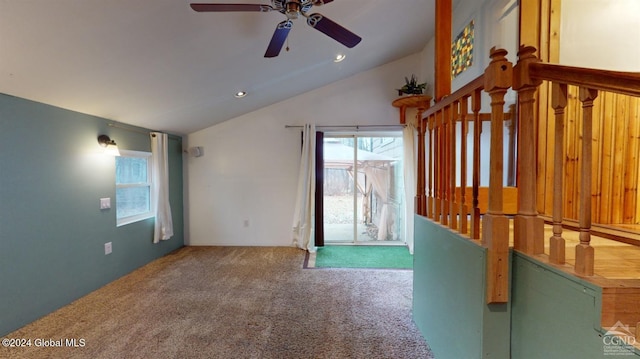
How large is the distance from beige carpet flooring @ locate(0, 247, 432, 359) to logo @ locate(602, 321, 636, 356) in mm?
1346

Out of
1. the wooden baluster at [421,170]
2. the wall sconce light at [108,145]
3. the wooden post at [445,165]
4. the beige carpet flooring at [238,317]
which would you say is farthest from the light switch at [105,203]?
the wooden post at [445,165]

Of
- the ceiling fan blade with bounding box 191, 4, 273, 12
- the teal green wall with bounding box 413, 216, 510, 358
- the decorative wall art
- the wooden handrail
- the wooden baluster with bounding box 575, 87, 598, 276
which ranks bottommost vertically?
the teal green wall with bounding box 413, 216, 510, 358

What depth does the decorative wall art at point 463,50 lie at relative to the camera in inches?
117

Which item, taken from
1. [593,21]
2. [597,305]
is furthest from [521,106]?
[593,21]

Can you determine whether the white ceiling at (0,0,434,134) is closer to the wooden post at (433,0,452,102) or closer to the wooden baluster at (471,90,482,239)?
the wooden post at (433,0,452,102)

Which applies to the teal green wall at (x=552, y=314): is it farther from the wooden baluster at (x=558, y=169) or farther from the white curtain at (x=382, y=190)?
the white curtain at (x=382, y=190)

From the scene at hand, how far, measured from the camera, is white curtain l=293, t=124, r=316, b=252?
14.3 feet

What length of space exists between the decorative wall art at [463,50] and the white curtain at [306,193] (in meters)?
2.18

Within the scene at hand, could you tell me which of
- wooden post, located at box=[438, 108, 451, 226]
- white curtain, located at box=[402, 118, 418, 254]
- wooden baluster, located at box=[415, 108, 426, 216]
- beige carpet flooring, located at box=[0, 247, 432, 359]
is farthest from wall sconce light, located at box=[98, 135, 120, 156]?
white curtain, located at box=[402, 118, 418, 254]

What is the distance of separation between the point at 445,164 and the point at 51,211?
11.1ft

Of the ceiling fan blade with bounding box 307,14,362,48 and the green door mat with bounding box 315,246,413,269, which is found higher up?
the ceiling fan blade with bounding box 307,14,362,48

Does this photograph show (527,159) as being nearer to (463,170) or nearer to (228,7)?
(463,170)

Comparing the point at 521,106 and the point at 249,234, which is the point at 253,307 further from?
the point at 521,106

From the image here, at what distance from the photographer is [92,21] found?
165cm
